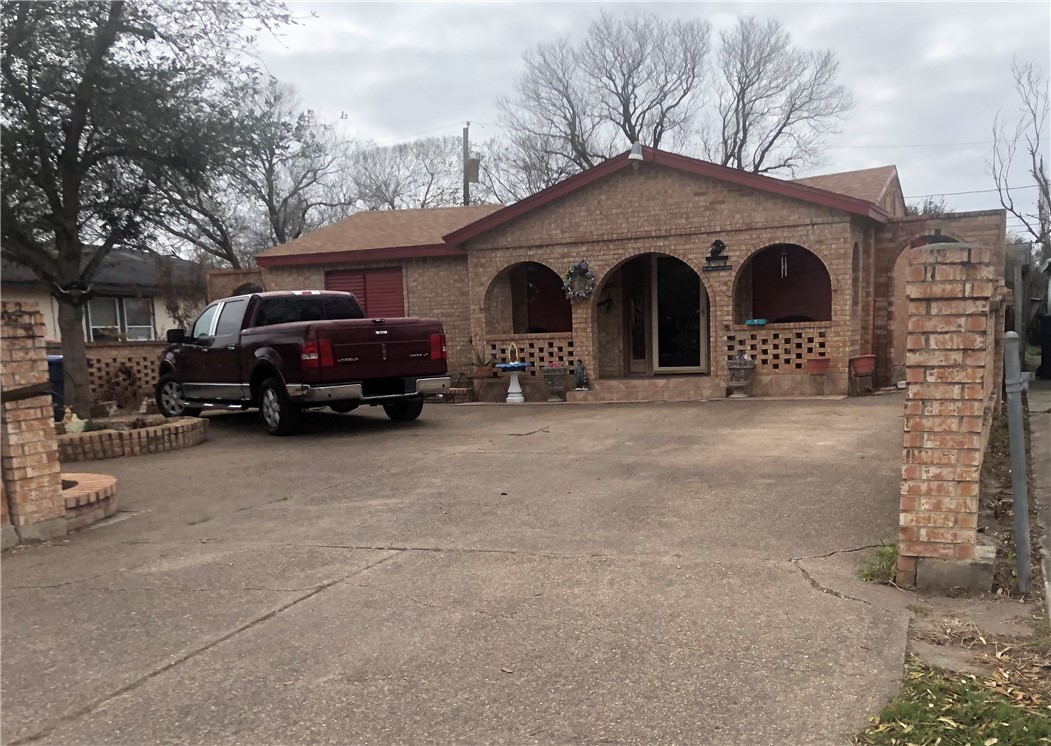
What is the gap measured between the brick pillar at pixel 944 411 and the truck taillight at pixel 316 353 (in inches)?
269

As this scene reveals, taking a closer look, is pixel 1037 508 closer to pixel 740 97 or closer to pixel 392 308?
pixel 392 308

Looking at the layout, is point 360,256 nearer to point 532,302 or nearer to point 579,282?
point 532,302

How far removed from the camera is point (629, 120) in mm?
36500

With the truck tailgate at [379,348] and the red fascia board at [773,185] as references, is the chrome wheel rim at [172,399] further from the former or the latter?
the red fascia board at [773,185]

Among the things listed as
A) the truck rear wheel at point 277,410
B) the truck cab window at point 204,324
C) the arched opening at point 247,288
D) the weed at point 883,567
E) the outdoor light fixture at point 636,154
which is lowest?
the weed at point 883,567

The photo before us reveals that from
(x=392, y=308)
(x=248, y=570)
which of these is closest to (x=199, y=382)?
(x=392, y=308)

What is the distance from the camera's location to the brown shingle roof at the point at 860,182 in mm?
14052

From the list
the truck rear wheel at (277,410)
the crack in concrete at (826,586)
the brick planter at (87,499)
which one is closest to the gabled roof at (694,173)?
the truck rear wheel at (277,410)

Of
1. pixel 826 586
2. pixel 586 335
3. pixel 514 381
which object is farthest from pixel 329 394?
pixel 826 586

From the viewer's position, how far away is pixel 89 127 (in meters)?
11.0

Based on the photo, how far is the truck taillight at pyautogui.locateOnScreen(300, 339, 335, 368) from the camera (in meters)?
9.11

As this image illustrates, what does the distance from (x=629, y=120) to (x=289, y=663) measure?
3635 cm

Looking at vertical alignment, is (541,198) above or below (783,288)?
above

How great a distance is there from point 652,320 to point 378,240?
247 inches
